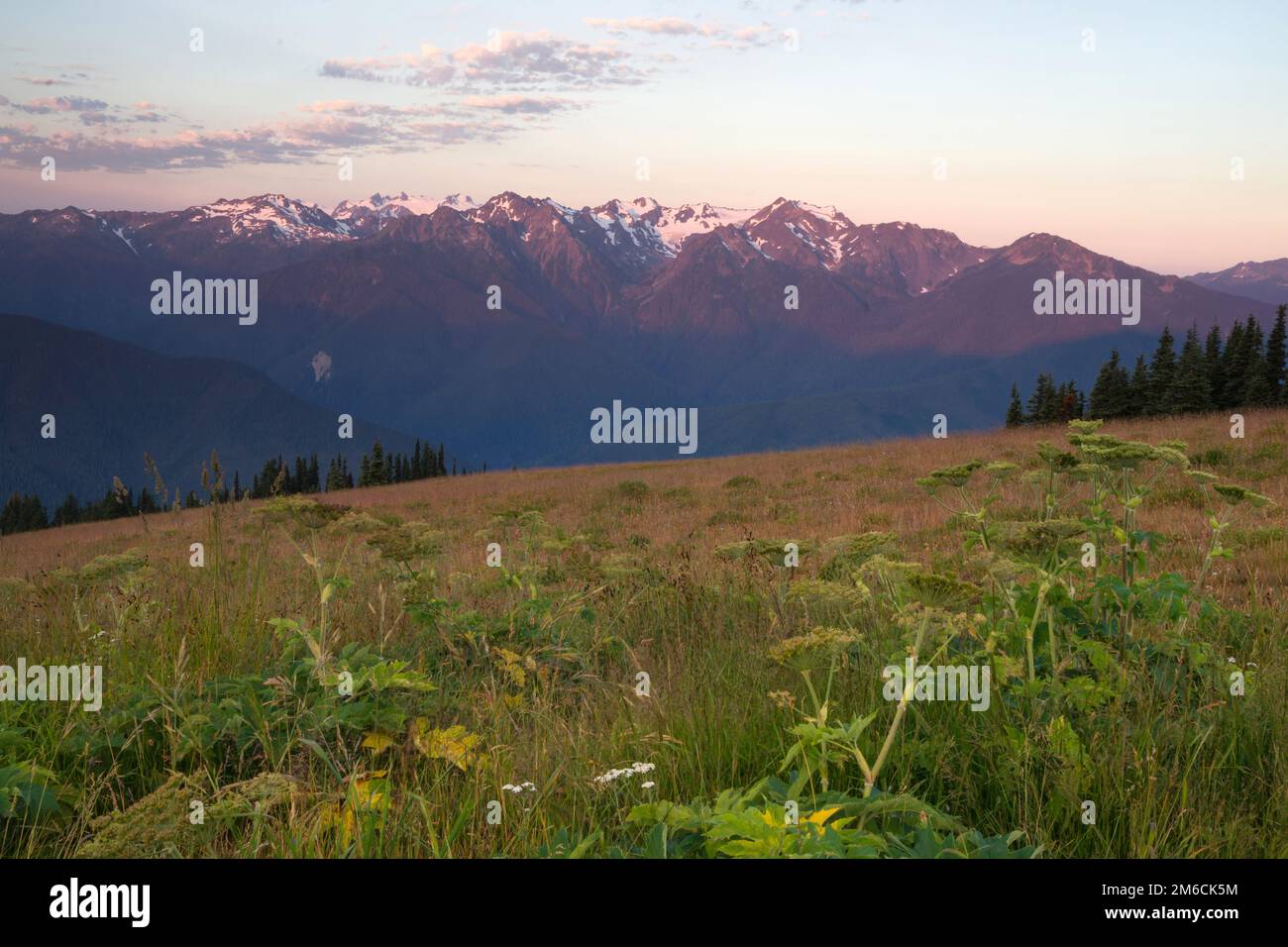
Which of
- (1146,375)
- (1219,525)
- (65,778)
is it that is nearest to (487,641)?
(65,778)

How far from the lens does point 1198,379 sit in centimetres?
4266

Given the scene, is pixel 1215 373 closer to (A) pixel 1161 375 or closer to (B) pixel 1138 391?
(A) pixel 1161 375

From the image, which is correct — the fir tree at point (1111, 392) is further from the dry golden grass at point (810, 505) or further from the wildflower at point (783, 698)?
the wildflower at point (783, 698)

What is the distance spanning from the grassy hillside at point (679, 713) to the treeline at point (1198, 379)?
41.2m

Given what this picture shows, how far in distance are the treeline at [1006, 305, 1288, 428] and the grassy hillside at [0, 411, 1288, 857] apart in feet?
135

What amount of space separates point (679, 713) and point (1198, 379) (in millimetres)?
47365

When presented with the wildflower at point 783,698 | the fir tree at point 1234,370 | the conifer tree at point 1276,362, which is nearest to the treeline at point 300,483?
the fir tree at point 1234,370

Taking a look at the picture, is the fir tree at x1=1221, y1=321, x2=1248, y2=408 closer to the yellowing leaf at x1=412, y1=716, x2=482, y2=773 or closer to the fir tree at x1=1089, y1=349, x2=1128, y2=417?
the fir tree at x1=1089, y1=349, x2=1128, y2=417

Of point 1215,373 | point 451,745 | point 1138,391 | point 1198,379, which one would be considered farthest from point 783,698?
point 1138,391

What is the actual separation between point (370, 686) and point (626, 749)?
164 centimetres

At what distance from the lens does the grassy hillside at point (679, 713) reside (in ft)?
11.4

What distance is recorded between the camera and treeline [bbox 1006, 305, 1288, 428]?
4162cm

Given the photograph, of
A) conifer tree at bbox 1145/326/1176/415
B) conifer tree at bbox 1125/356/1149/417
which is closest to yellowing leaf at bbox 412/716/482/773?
conifer tree at bbox 1145/326/1176/415
